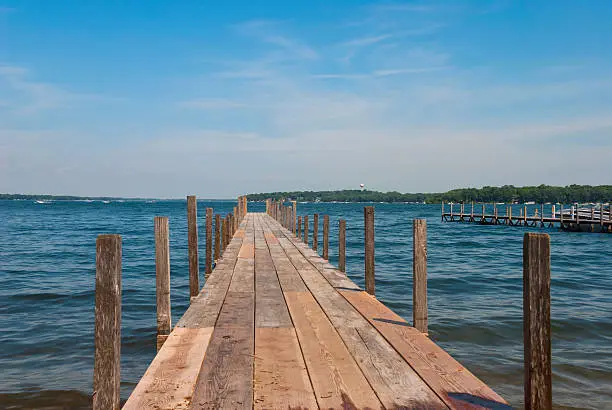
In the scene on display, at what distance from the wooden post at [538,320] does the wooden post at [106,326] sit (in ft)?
9.12

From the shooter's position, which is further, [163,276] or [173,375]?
[163,276]

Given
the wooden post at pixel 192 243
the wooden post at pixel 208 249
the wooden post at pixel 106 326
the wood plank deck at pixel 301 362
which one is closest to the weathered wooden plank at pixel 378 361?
the wood plank deck at pixel 301 362

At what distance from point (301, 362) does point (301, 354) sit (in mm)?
207

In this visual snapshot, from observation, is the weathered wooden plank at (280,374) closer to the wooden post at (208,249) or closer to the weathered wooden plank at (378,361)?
the weathered wooden plank at (378,361)

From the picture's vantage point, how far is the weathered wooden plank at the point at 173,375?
3281 mm

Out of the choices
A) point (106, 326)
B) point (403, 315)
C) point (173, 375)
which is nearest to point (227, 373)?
point (173, 375)

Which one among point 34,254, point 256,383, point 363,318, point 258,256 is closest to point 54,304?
point 258,256

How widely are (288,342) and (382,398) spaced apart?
4.87ft

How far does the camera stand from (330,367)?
3.96 meters

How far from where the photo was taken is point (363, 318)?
5.66 meters

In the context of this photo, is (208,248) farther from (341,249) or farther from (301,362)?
(301,362)

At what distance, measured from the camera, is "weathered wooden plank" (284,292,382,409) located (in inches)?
131

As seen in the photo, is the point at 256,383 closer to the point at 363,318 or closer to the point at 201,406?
the point at 201,406

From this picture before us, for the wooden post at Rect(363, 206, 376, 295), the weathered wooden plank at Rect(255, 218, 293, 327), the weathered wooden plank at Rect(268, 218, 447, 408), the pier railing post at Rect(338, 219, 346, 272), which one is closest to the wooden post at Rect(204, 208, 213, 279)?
the weathered wooden plank at Rect(255, 218, 293, 327)
